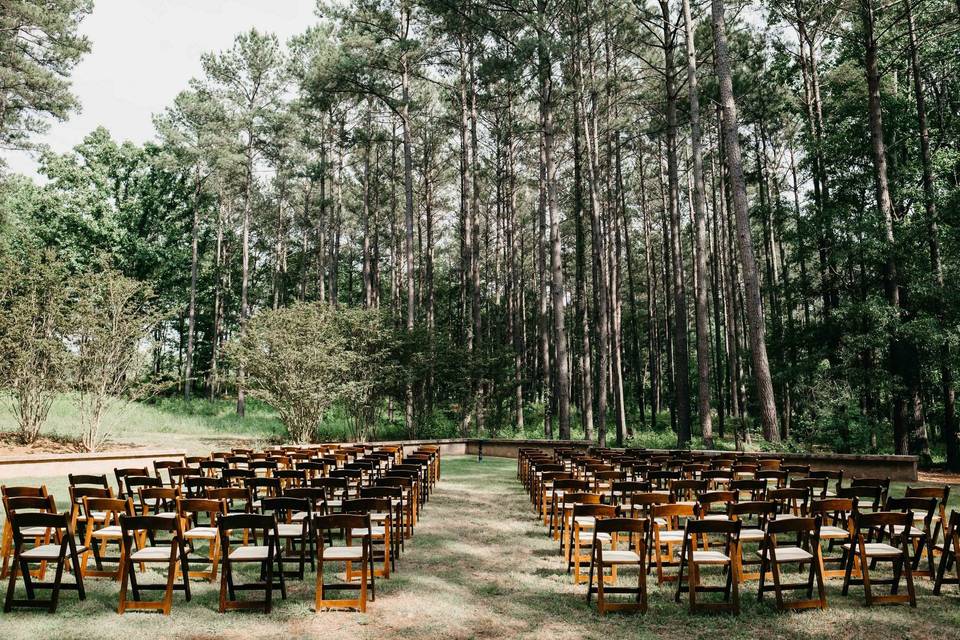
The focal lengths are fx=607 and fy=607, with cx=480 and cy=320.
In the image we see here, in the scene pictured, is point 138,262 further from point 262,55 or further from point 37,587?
point 37,587

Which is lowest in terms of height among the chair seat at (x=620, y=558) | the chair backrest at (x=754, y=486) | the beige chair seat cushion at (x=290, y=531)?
the chair seat at (x=620, y=558)

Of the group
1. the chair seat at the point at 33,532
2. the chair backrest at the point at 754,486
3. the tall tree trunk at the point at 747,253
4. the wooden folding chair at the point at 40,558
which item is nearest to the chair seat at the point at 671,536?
the chair backrest at the point at 754,486

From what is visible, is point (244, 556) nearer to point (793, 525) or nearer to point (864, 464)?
point (793, 525)

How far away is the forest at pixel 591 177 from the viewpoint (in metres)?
15.8

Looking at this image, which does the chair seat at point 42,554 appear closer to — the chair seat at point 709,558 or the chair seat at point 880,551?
the chair seat at point 709,558

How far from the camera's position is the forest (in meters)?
15.8

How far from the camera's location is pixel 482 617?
4770 millimetres

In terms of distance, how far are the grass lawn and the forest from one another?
9353mm

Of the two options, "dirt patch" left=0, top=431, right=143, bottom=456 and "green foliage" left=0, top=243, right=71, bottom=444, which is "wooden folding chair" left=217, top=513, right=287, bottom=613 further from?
"green foliage" left=0, top=243, right=71, bottom=444

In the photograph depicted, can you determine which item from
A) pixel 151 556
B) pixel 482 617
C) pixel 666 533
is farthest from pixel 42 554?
pixel 666 533

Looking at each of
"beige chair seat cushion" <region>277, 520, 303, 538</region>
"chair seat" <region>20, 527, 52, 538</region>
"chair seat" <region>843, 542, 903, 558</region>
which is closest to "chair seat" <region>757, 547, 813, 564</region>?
"chair seat" <region>843, 542, 903, 558</region>

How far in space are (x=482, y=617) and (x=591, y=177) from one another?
16624mm

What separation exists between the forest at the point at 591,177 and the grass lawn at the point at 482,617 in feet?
30.7

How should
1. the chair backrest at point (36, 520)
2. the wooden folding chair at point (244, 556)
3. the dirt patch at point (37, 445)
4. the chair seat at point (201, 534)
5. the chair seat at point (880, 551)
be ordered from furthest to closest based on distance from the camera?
the dirt patch at point (37, 445), the chair seat at point (201, 534), the chair seat at point (880, 551), the wooden folding chair at point (244, 556), the chair backrest at point (36, 520)
